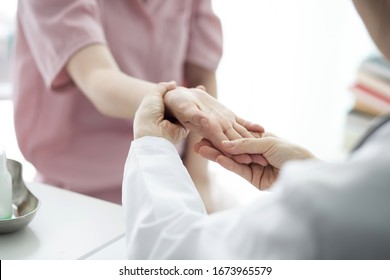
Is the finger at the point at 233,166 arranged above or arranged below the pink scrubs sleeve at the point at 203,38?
below

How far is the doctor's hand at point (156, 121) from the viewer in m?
0.69

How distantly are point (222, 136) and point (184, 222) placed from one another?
34 cm

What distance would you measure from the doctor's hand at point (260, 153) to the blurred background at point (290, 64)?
119 centimetres

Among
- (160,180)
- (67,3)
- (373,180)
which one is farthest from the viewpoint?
(67,3)

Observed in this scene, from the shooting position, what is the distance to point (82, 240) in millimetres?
736

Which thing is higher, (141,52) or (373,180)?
(373,180)

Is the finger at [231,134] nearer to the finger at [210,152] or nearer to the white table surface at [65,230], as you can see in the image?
the finger at [210,152]

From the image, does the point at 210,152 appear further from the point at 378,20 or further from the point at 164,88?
the point at 378,20

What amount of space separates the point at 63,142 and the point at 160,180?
0.57 meters

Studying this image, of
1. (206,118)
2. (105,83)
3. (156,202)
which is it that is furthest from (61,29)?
(156,202)

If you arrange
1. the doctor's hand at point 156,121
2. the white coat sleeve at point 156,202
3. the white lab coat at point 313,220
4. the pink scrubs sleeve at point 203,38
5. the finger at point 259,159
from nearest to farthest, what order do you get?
the white lab coat at point 313,220, the white coat sleeve at point 156,202, the doctor's hand at point 156,121, the finger at point 259,159, the pink scrubs sleeve at point 203,38

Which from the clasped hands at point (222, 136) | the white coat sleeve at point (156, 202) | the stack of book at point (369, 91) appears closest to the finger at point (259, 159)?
the clasped hands at point (222, 136)
